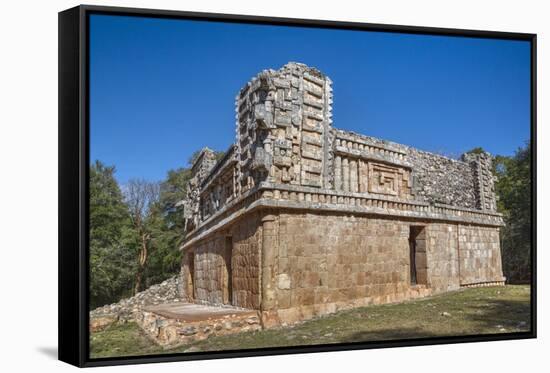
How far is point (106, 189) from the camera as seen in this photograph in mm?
9000

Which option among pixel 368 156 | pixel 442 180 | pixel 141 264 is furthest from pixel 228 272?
pixel 442 180

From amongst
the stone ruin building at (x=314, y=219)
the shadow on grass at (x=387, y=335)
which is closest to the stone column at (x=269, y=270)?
the stone ruin building at (x=314, y=219)

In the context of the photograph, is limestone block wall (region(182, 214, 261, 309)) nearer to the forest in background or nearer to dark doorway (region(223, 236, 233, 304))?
dark doorway (region(223, 236, 233, 304))

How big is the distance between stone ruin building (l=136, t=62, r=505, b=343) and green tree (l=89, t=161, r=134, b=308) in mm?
686

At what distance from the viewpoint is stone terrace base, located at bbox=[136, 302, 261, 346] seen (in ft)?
30.2

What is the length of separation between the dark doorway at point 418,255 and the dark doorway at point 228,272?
3093mm

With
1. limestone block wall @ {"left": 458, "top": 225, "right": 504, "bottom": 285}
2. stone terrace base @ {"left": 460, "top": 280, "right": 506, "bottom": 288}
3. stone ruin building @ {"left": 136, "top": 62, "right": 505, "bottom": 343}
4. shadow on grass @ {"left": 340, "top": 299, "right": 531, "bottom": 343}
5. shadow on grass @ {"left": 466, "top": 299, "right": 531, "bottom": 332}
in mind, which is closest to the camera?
stone ruin building @ {"left": 136, "top": 62, "right": 505, "bottom": 343}

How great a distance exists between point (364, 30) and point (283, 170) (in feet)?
7.87

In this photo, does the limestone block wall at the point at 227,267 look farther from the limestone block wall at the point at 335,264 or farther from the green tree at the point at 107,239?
the green tree at the point at 107,239

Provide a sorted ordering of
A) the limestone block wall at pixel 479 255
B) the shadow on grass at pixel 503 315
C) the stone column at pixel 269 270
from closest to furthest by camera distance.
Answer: the stone column at pixel 269 270 < the shadow on grass at pixel 503 315 < the limestone block wall at pixel 479 255

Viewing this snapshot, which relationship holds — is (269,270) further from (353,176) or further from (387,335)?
(353,176)

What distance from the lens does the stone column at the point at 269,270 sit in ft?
32.2

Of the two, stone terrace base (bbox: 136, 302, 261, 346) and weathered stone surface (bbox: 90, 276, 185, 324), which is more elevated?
weathered stone surface (bbox: 90, 276, 185, 324)

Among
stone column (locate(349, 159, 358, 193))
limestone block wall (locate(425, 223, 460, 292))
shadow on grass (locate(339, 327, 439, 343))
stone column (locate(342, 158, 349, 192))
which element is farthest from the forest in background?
limestone block wall (locate(425, 223, 460, 292))
